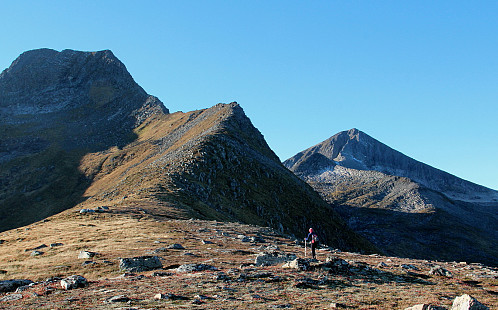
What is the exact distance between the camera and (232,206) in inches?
3839

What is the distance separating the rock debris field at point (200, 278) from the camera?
65.4 ft

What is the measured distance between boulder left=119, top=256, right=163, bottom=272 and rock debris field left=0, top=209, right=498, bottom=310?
87 millimetres

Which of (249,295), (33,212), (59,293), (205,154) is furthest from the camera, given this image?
(33,212)

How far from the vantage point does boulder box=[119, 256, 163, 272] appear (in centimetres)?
3106

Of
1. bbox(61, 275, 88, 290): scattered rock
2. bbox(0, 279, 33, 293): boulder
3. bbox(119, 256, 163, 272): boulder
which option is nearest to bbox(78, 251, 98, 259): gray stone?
bbox(119, 256, 163, 272): boulder

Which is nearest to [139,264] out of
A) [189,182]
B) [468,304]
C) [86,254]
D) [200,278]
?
[200,278]

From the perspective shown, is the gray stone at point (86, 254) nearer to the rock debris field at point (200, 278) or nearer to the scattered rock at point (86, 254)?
the scattered rock at point (86, 254)

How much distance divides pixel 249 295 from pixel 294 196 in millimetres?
113417

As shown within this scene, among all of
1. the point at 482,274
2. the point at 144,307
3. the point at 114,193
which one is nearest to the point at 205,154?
the point at 114,193

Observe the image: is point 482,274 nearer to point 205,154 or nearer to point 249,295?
point 249,295

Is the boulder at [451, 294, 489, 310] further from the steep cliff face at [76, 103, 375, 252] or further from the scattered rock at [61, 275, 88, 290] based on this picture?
the steep cliff face at [76, 103, 375, 252]

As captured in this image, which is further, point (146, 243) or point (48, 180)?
point (48, 180)

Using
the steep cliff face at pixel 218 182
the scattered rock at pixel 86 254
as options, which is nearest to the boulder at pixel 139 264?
the scattered rock at pixel 86 254

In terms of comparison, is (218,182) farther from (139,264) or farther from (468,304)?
(468,304)
